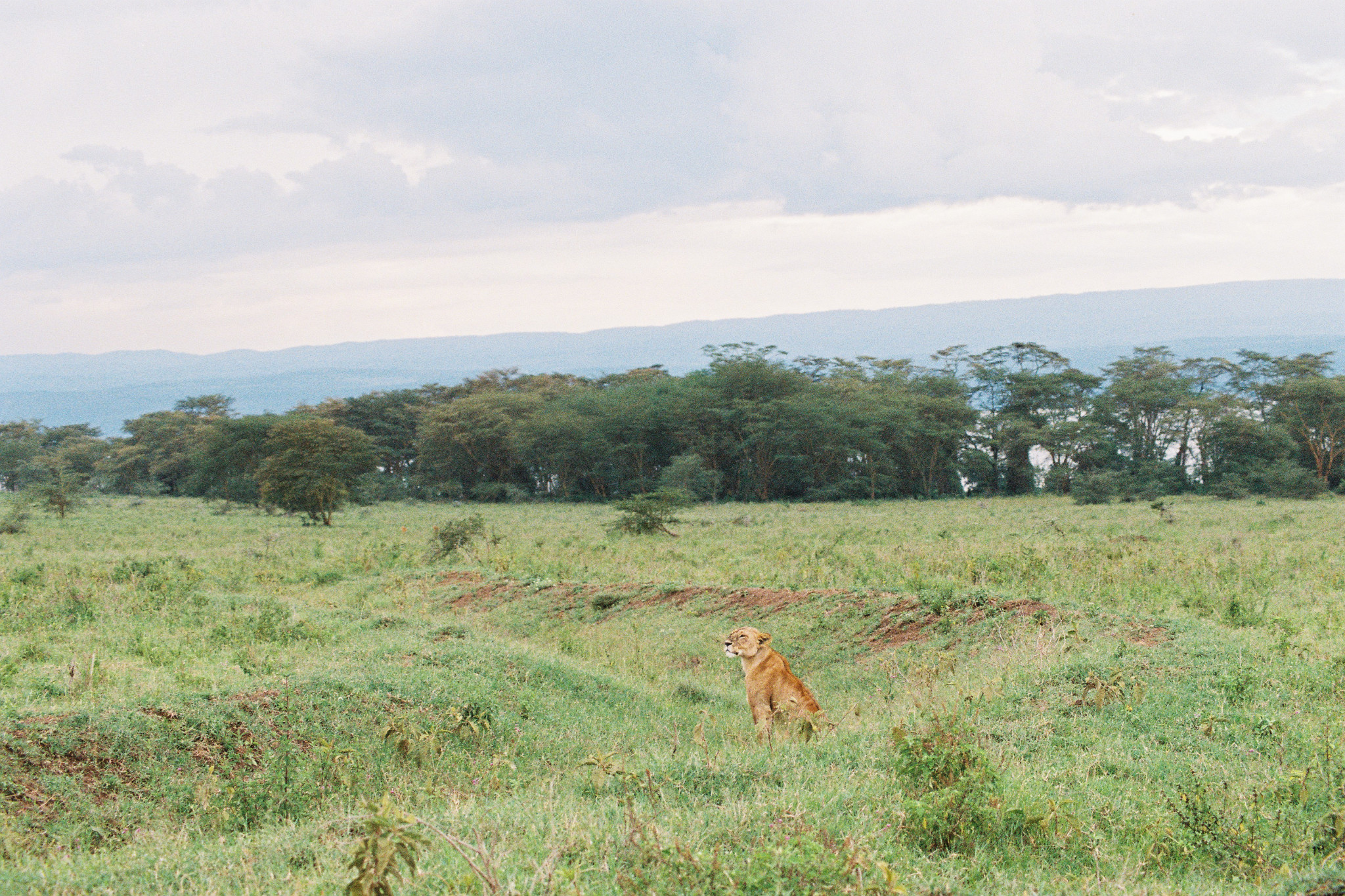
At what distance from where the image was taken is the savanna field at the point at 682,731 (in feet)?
11.9

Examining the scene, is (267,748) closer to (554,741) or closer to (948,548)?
(554,741)

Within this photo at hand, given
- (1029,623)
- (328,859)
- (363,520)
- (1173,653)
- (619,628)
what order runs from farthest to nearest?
(363,520), (619,628), (1029,623), (1173,653), (328,859)

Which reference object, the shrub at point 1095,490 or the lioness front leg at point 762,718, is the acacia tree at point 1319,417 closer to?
the shrub at point 1095,490

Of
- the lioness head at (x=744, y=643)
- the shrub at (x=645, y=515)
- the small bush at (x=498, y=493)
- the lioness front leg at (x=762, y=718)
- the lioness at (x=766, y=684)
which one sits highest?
the lioness head at (x=744, y=643)

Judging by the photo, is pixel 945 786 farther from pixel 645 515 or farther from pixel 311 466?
pixel 311 466

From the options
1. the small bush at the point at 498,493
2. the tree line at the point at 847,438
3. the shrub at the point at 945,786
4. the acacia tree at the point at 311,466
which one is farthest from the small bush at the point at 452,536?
the small bush at the point at 498,493

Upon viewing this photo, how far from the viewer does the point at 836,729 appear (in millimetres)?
5883

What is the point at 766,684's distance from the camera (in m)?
6.71

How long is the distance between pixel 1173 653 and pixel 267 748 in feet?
21.9

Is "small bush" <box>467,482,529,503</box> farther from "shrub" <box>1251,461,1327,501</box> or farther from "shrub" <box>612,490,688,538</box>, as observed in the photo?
"shrub" <box>1251,461,1327,501</box>

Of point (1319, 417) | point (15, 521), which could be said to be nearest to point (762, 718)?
point (15, 521)

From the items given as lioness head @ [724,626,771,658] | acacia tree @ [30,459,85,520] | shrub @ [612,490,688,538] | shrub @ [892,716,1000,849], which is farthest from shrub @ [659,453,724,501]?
shrub @ [892,716,1000,849]

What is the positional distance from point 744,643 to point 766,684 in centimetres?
36

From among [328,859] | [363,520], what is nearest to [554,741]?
[328,859]
